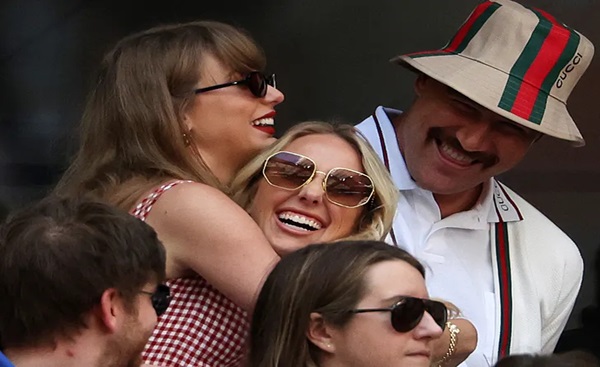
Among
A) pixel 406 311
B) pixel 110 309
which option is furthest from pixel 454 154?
pixel 110 309

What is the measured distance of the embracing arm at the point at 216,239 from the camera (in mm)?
2324

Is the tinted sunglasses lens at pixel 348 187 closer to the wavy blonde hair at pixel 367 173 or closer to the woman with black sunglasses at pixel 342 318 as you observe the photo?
the wavy blonde hair at pixel 367 173

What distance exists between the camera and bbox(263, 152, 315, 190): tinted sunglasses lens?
8.21ft

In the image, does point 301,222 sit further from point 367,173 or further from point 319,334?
point 319,334

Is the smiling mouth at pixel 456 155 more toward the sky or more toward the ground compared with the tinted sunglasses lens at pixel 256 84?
more toward the ground

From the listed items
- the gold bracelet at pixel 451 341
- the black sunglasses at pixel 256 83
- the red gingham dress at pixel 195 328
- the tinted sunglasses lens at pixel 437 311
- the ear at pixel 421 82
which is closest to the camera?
the tinted sunglasses lens at pixel 437 311

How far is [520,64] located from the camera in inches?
117

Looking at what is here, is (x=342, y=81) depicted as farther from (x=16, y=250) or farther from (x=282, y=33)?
(x=16, y=250)

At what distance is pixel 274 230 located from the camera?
249 centimetres

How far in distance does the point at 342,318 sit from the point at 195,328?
399mm

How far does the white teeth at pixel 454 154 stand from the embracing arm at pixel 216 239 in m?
0.74

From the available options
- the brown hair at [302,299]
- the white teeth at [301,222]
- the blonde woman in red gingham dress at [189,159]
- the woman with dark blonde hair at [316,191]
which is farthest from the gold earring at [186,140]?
the brown hair at [302,299]

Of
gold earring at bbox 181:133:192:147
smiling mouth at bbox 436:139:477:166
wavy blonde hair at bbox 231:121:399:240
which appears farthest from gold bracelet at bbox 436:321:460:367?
gold earring at bbox 181:133:192:147

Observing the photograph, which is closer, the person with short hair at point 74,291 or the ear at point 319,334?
the person with short hair at point 74,291
